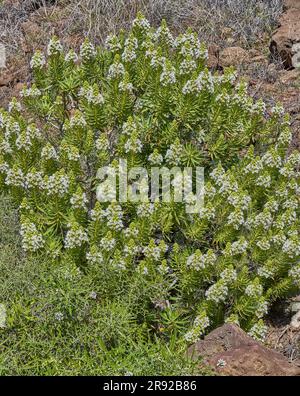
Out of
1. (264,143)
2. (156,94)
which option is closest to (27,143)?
(156,94)

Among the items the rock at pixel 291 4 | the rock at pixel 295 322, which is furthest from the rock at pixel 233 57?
the rock at pixel 295 322

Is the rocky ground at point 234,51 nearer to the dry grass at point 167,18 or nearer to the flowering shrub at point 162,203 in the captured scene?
the dry grass at point 167,18

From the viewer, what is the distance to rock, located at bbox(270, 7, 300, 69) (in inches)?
283

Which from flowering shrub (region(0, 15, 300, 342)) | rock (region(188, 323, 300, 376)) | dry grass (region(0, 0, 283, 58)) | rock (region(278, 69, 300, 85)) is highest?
dry grass (region(0, 0, 283, 58))

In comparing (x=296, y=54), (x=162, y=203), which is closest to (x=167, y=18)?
(x=296, y=54)

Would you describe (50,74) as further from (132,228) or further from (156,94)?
(132,228)

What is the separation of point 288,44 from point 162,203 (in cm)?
326

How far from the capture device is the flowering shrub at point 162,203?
4507 millimetres

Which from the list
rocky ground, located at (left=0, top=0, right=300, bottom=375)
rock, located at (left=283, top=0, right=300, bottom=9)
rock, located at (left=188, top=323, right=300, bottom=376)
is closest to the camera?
rock, located at (left=188, top=323, right=300, bottom=376)

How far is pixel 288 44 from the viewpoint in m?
7.20

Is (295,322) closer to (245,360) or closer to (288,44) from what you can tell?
(245,360)

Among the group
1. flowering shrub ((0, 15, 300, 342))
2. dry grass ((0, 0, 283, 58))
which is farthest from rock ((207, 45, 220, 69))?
flowering shrub ((0, 15, 300, 342))

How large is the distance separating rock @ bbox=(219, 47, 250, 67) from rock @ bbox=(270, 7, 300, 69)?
311mm

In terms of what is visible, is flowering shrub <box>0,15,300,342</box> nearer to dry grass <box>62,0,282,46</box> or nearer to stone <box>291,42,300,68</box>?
stone <box>291,42,300,68</box>
